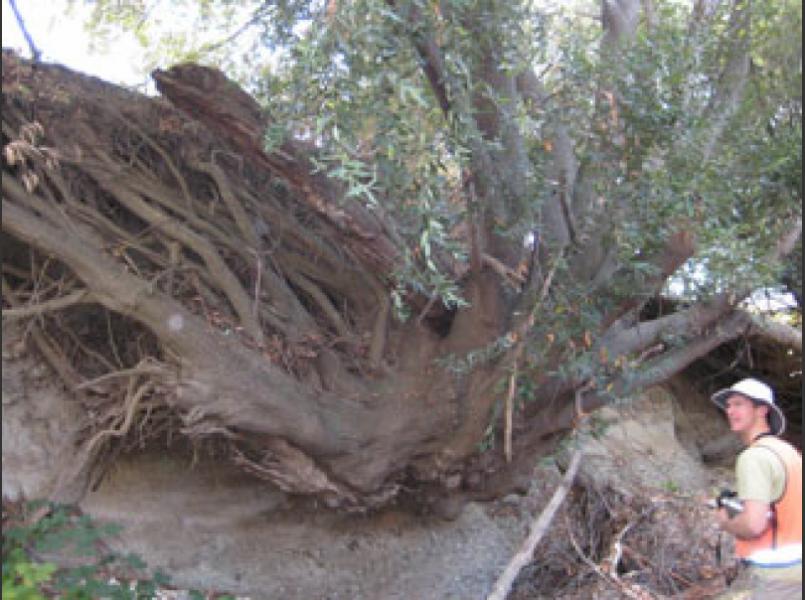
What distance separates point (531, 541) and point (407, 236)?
3.47 m

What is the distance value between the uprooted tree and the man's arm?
85.4 inches

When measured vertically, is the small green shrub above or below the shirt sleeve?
below

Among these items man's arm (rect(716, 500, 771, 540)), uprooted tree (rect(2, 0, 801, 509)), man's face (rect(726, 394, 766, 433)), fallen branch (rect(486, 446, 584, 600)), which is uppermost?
uprooted tree (rect(2, 0, 801, 509))

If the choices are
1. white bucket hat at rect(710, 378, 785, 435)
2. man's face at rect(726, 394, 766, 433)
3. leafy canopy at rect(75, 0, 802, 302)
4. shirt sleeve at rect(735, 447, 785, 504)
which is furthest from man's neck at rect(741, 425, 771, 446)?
leafy canopy at rect(75, 0, 802, 302)

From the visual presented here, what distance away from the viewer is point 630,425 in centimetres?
1234

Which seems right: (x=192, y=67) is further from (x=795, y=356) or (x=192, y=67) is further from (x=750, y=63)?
(x=795, y=356)

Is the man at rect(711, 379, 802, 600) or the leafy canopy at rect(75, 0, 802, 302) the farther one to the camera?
the leafy canopy at rect(75, 0, 802, 302)

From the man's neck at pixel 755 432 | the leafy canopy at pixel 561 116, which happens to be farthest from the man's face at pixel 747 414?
the leafy canopy at pixel 561 116

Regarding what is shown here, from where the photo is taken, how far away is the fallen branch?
25.3 ft

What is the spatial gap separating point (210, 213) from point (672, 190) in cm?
357

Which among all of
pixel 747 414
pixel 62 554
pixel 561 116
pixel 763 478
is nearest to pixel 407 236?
pixel 561 116

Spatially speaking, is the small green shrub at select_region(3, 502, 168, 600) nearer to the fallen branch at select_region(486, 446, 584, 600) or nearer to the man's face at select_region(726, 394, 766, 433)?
the fallen branch at select_region(486, 446, 584, 600)

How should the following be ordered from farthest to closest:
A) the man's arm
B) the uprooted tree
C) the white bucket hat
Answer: the uprooted tree, the white bucket hat, the man's arm

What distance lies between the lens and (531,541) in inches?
329
